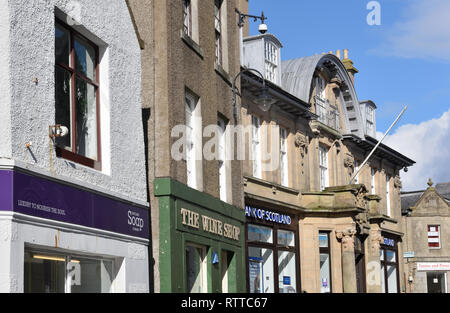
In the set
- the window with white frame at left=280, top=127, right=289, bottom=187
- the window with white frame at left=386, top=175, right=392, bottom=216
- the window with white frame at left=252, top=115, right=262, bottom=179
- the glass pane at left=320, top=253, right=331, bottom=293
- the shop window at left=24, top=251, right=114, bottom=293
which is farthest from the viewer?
the window with white frame at left=386, top=175, right=392, bottom=216

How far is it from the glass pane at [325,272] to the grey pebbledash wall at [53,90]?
17678 millimetres

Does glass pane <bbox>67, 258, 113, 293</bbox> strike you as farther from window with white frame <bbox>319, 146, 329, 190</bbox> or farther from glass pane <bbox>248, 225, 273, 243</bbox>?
window with white frame <bbox>319, 146, 329, 190</bbox>

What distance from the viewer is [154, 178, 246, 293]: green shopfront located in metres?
15.6

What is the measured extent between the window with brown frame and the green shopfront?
314 centimetres

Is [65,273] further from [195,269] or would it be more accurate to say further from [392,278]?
→ [392,278]

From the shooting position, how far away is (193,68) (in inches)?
706

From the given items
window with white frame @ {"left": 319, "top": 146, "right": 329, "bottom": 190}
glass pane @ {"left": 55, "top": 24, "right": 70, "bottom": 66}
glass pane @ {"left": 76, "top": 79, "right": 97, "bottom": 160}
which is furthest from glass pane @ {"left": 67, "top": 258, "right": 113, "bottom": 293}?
window with white frame @ {"left": 319, "top": 146, "right": 329, "bottom": 190}

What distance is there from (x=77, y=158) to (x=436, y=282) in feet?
134

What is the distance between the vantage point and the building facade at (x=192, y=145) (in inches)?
624

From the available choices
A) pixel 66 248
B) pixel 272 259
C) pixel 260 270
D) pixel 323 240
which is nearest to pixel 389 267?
pixel 323 240

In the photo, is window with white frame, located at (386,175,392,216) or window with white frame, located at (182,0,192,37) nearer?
window with white frame, located at (182,0,192,37)

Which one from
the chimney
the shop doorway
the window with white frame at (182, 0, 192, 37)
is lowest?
the shop doorway

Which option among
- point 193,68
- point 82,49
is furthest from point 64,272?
point 193,68
